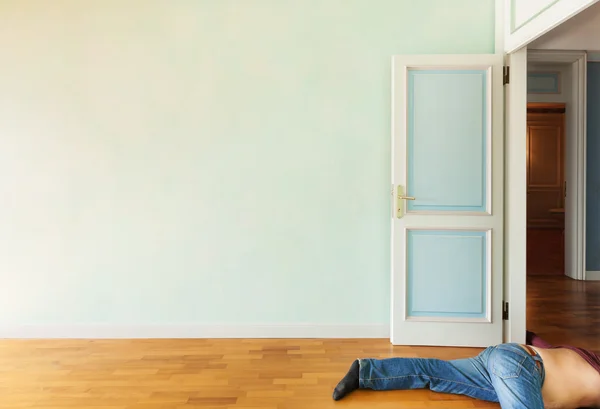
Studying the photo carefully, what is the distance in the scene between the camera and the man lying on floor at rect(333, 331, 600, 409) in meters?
1.86

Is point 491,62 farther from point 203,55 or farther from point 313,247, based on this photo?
point 203,55

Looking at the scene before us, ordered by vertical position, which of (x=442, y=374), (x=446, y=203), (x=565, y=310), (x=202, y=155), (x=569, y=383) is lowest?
(x=565, y=310)

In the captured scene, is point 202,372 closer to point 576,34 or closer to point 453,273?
point 453,273

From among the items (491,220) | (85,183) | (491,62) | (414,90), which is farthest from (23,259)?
(491,62)

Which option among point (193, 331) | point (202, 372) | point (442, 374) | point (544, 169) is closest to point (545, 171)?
point (544, 169)

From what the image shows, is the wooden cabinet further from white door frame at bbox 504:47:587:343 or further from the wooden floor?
white door frame at bbox 504:47:587:343

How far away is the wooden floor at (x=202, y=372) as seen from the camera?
7.59ft

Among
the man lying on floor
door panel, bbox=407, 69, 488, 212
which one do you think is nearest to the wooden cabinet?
door panel, bbox=407, 69, 488, 212

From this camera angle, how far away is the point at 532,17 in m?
2.69

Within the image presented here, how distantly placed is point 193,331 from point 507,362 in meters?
2.17

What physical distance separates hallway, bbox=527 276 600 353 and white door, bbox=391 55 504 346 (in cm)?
70

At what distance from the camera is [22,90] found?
3.27 m

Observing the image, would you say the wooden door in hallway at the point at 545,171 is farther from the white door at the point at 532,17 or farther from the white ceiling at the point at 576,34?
the white door at the point at 532,17

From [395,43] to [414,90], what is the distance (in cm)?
42
